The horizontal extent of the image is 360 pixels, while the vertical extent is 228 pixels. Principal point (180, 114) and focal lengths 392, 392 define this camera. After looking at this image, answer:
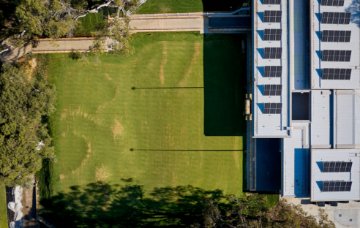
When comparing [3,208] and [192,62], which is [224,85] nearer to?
[192,62]

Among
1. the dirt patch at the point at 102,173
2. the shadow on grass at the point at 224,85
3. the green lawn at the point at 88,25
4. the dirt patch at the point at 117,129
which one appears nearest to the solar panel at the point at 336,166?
the shadow on grass at the point at 224,85

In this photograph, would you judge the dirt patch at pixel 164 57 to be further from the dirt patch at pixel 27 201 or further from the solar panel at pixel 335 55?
the dirt patch at pixel 27 201

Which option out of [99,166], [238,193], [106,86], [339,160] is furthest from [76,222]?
[339,160]

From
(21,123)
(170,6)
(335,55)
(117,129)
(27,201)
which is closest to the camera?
(21,123)

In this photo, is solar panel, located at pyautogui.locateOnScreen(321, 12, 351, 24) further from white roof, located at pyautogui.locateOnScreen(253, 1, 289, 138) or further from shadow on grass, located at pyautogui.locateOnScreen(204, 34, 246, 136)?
shadow on grass, located at pyautogui.locateOnScreen(204, 34, 246, 136)

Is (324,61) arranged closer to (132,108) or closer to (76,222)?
(132,108)

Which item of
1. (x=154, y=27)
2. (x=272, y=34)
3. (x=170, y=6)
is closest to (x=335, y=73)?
(x=272, y=34)

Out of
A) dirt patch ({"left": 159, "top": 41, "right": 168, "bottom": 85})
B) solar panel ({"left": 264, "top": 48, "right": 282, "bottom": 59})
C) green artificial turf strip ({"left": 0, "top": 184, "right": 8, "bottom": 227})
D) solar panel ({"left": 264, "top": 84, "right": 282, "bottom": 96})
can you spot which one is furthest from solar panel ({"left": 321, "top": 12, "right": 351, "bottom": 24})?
green artificial turf strip ({"left": 0, "top": 184, "right": 8, "bottom": 227})
